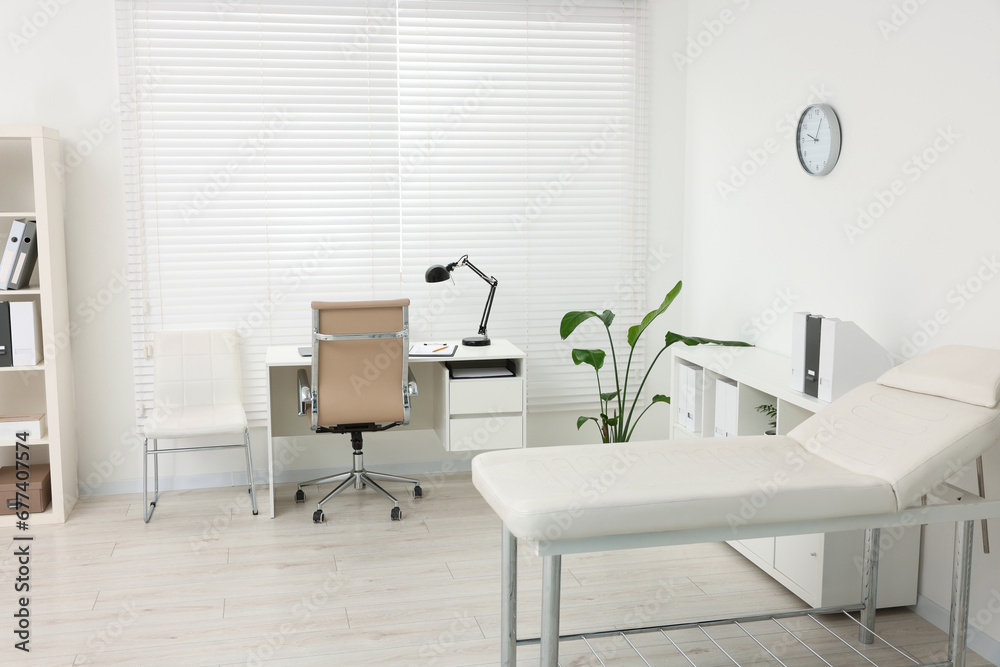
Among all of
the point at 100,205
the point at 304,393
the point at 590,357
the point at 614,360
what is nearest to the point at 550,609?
the point at 304,393

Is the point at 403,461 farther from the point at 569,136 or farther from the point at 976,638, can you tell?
the point at 976,638

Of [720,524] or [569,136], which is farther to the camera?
[569,136]

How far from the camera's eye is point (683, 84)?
451 cm

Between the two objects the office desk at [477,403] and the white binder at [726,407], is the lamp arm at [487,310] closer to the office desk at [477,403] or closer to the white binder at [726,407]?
the office desk at [477,403]

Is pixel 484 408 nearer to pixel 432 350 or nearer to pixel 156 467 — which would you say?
pixel 432 350

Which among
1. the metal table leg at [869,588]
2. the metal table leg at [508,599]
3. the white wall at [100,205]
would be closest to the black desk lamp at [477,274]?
the white wall at [100,205]

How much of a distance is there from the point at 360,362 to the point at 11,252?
1.61 metres

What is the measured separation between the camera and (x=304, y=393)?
3742 millimetres

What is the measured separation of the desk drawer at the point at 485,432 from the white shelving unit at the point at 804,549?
97 centimetres

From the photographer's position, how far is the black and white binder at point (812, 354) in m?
2.85

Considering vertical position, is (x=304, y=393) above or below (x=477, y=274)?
below

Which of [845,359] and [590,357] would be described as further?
[590,357]

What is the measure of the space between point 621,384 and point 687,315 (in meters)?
0.53

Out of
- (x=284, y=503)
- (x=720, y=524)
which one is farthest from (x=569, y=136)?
(x=720, y=524)
